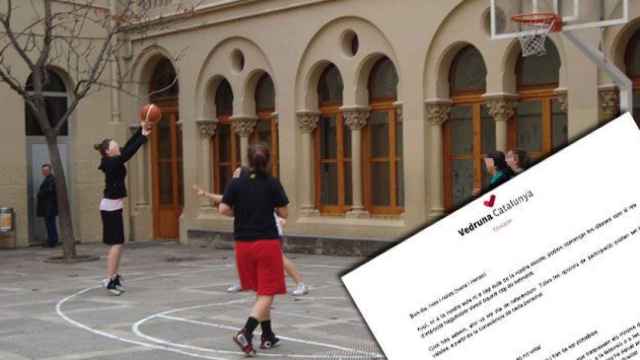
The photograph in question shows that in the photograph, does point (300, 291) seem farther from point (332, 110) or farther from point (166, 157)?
point (166, 157)

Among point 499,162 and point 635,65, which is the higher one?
point 635,65

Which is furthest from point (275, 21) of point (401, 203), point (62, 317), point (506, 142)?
point (62, 317)

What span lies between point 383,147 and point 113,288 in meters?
6.90

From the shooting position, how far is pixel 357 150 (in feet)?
60.0

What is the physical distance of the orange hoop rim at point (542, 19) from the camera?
Answer: 39.7 ft

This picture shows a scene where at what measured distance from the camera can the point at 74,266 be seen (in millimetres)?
17156

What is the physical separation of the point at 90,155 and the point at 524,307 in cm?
2198

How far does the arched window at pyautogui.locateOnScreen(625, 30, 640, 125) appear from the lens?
14.1m

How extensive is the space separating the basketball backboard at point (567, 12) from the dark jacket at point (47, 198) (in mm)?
11708

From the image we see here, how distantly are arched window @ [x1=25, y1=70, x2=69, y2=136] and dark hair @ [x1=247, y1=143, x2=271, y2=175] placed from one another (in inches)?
584

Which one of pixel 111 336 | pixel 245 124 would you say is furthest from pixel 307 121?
pixel 111 336

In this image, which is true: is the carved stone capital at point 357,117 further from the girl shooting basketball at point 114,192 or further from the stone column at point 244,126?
the girl shooting basketball at point 114,192

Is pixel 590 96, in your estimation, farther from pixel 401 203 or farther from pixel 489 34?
pixel 401 203
